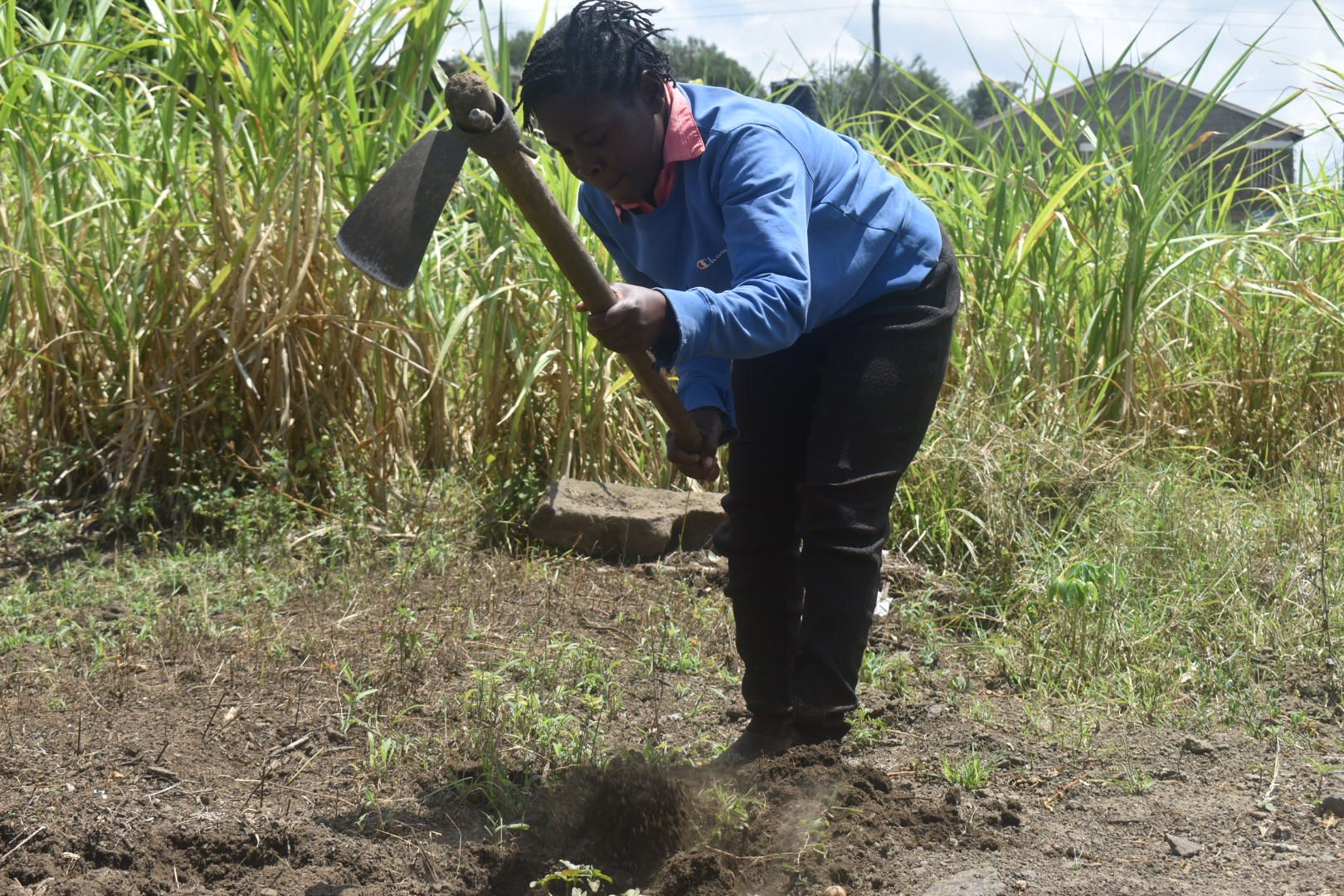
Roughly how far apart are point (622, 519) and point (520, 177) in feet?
6.94

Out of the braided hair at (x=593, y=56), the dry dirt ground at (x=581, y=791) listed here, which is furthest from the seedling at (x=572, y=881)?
the braided hair at (x=593, y=56)

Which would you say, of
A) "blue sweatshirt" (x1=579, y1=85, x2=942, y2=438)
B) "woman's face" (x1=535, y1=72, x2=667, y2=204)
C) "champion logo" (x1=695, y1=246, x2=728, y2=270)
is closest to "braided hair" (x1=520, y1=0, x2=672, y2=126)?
"woman's face" (x1=535, y1=72, x2=667, y2=204)

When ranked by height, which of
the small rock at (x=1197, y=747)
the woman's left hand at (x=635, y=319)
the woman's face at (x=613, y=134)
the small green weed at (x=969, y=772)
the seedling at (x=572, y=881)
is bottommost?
the seedling at (x=572, y=881)

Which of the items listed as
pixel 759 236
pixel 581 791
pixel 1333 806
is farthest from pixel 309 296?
pixel 1333 806

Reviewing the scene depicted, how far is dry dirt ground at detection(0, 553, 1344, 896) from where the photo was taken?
2080mm

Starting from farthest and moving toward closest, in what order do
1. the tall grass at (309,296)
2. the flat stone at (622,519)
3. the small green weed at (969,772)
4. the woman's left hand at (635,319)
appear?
the tall grass at (309,296) → the flat stone at (622,519) → the small green weed at (969,772) → the woman's left hand at (635,319)

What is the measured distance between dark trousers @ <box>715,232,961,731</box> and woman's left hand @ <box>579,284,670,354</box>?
56cm

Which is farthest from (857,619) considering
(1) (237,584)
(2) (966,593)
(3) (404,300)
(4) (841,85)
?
(4) (841,85)

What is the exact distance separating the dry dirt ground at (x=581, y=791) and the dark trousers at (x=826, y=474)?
0.61ft

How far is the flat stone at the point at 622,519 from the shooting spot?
3904mm

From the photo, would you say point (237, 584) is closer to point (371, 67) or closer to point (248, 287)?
point (248, 287)

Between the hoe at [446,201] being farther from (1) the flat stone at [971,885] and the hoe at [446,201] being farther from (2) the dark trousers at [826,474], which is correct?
(1) the flat stone at [971,885]

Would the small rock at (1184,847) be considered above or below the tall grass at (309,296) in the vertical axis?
below

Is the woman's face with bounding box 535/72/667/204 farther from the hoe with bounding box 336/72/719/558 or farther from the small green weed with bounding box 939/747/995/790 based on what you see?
the small green weed with bounding box 939/747/995/790
